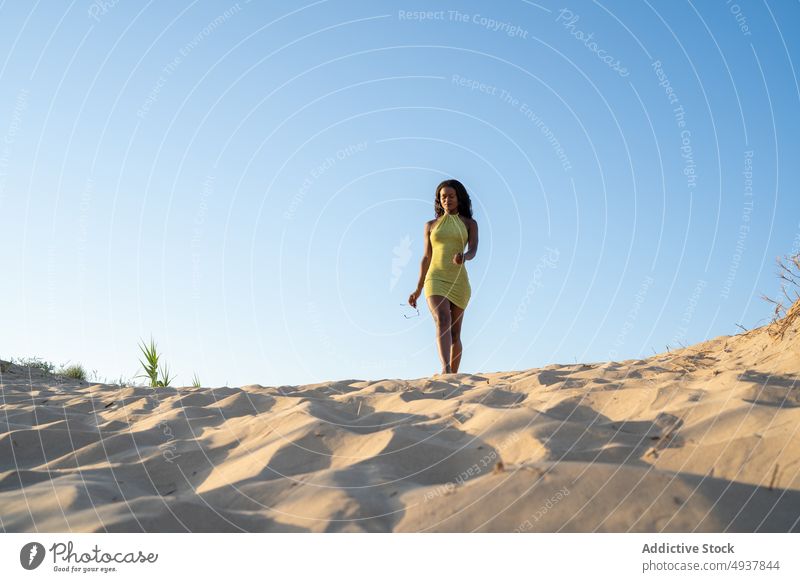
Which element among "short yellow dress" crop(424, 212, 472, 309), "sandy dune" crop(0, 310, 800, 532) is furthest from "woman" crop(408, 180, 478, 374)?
"sandy dune" crop(0, 310, 800, 532)

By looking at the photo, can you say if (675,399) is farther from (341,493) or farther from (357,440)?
(341,493)

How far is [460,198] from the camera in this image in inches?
278

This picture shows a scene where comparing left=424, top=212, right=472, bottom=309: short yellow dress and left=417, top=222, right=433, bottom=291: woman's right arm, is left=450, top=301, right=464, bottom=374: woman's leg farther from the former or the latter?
left=417, top=222, right=433, bottom=291: woman's right arm

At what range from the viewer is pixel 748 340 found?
→ 4824 mm

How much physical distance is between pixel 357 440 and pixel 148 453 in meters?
1.06

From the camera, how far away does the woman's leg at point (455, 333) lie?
662cm

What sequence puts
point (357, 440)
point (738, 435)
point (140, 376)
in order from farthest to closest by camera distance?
1. point (140, 376)
2. point (357, 440)
3. point (738, 435)

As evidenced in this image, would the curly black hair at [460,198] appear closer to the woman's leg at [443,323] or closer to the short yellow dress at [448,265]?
the short yellow dress at [448,265]

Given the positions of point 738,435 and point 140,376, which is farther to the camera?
point 140,376

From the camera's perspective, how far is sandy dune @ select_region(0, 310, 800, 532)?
2.00 metres

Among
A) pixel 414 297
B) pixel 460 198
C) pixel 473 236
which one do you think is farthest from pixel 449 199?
pixel 414 297

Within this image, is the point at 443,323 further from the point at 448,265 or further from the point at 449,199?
the point at 449,199
